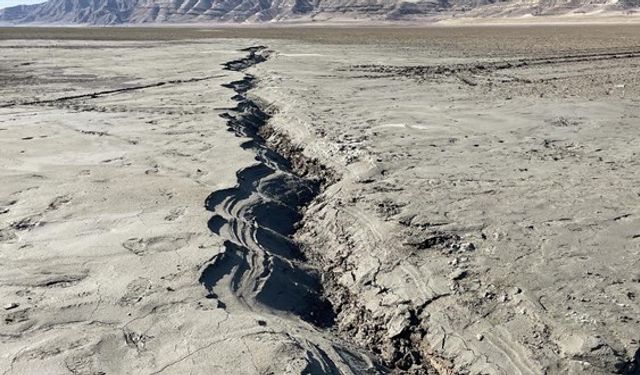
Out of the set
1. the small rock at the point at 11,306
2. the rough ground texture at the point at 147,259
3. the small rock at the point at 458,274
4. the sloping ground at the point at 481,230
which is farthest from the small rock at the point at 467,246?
the small rock at the point at 11,306

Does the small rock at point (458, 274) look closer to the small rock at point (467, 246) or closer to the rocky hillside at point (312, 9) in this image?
the small rock at point (467, 246)

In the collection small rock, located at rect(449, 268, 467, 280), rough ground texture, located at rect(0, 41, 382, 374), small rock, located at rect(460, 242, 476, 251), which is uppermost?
rough ground texture, located at rect(0, 41, 382, 374)

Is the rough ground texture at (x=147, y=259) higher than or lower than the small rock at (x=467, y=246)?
higher

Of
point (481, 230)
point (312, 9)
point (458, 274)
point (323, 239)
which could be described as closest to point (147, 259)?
point (323, 239)

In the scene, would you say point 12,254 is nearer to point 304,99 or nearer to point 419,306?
point 419,306

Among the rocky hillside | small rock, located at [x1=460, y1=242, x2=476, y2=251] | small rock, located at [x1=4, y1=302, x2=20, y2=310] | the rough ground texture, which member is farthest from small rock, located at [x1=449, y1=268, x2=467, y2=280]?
the rocky hillside

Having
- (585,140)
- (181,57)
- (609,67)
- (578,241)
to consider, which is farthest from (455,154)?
(181,57)

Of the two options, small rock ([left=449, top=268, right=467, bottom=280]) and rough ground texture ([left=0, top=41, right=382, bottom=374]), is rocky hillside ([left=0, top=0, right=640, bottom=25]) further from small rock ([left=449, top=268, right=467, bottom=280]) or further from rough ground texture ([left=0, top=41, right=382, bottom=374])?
small rock ([left=449, top=268, right=467, bottom=280])
